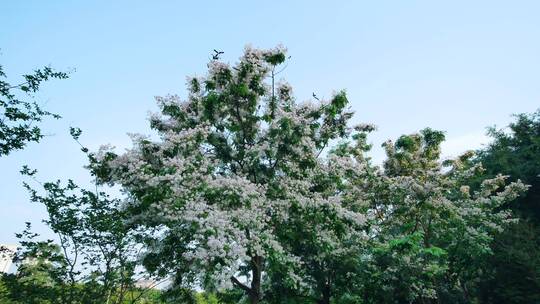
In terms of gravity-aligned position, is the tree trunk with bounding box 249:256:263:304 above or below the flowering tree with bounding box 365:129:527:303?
below

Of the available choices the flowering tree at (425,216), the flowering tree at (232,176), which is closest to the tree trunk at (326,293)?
the flowering tree at (425,216)

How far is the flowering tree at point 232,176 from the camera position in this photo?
447 inches

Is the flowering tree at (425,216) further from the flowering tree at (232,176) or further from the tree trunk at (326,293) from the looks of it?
the flowering tree at (232,176)

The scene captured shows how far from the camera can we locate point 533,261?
58.1ft

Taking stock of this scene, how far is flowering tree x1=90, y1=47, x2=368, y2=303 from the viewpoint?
11.3m

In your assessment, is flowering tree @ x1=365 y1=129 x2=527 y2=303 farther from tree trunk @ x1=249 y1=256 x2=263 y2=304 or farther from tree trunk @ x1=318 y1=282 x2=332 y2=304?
tree trunk @ x1=249 y1=256 x2=263 y2=304

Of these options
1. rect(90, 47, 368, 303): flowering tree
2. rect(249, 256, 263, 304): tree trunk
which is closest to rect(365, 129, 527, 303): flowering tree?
rect(90, 47, 368, 303): flowering tree

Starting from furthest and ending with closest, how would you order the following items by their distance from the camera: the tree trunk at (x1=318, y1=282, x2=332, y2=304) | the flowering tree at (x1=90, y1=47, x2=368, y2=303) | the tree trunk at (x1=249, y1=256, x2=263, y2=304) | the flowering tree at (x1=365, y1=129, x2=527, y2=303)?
the tree trunk at (x1=318, y1=282, x2=332, y2=304) < the flowering tree at (x1=365, y1=129, x2=527, y2=303) < the tree trunk at (x1=249, y1=256, x2=263, y2=304) < the flowering tree at (x1=90, y1=47, x2=368, y2=303)

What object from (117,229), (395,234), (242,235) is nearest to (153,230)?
(117,229)

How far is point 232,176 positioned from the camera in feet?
46.3

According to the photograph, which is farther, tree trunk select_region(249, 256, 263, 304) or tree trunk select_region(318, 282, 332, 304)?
tree trunk select_region(318, 282, 332, 304)

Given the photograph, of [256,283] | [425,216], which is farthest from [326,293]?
[425,216]

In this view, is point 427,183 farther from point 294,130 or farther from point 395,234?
point 294,130

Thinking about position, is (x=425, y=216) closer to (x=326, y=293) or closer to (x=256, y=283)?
(x=326, y=293)
